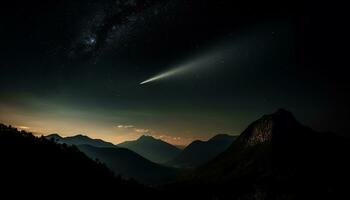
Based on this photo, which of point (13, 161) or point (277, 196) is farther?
point (277, 196)

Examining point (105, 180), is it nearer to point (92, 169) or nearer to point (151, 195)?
point (92, 169)

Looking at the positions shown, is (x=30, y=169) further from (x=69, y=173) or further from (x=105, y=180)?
(x=105, y=180)

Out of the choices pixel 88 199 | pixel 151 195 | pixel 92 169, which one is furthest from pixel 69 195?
pixel 151 195

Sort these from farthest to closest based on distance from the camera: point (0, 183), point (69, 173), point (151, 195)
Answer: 1. point (151, 195)
2. point (69, 173)
3. point (0, 183)

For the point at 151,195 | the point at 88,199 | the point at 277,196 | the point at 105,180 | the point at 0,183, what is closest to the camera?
the point at 0,183

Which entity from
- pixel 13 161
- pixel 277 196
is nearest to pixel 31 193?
pixel 13 161

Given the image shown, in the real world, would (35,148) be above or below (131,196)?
above

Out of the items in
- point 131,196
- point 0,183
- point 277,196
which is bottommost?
point 277,196
